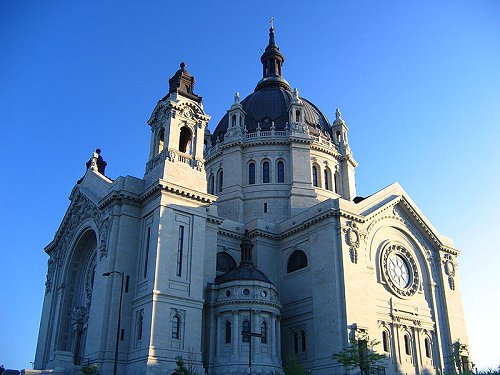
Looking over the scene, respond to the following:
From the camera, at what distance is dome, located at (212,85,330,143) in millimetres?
66000

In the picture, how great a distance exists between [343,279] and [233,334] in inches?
378

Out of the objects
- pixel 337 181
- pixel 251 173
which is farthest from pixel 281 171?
pixel 337 181

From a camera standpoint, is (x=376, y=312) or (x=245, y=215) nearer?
(x=376, y=312)

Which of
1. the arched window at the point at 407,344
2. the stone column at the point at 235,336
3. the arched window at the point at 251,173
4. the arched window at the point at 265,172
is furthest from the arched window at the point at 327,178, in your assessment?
the stone column at the point at 235,336

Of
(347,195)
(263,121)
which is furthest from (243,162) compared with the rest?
(347,195)

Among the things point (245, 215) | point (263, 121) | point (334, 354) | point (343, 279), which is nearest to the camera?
point (334, 354)

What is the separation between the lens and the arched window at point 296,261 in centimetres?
5018

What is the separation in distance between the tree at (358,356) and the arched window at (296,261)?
9.51 metres

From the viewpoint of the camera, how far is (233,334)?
42.7 meters

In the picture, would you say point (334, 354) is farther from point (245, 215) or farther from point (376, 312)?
point (245, 215)

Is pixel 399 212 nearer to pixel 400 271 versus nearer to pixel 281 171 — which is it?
pixel 400 271

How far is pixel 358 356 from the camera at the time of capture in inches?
1583

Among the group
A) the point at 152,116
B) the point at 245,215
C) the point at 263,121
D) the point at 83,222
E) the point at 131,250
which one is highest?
the point at 263,121

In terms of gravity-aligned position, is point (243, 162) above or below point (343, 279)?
above
